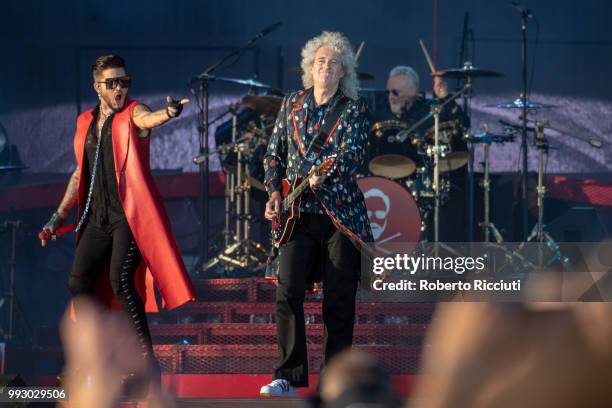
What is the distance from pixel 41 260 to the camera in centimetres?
1036

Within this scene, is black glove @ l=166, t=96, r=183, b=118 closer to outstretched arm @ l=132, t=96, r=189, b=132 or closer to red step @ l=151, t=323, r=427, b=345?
outstretched arm @ l=132, t=96, r=189, b=132

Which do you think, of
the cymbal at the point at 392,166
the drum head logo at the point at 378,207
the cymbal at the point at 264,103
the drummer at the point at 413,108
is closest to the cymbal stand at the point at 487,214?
the drummer at the point at 413,108

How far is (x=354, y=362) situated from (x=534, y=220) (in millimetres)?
9707

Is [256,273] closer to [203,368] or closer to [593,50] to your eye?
[203,368]

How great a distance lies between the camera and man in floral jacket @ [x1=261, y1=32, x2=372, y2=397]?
16.9ft

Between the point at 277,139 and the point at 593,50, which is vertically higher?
the point at 593,50

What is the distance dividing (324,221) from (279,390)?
0.84 m

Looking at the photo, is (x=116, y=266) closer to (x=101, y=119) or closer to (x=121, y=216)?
(x=121, y=216)

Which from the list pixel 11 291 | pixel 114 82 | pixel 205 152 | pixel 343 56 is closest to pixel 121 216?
pixel 114 82

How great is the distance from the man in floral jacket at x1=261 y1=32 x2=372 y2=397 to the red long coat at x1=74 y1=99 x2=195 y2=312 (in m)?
0.55

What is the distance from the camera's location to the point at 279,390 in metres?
A: 5.14

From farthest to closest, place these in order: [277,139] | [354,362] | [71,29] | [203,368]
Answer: [71,29] → [203,368] → [277,139] → [354,362]

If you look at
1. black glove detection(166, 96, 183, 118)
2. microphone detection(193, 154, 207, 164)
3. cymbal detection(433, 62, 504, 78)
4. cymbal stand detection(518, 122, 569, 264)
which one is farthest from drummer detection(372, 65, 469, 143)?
black glove detection(166, 96, 183, 118)

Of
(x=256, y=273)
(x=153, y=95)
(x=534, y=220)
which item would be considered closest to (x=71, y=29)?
(x=153, y=95)
